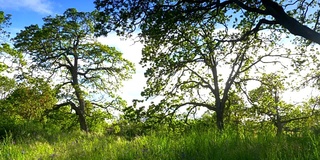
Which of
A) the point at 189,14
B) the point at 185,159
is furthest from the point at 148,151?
the point at 189,14

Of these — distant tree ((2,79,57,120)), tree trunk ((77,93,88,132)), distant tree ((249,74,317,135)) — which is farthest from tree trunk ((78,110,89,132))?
distant tree ((249,74,317,135))

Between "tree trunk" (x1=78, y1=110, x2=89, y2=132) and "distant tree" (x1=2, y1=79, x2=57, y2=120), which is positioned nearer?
"distant tree" (x1=2, y1=79, x2=57, y2=120)

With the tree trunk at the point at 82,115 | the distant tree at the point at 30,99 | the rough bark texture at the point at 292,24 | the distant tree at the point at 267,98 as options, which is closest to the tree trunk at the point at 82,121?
the tree trunk at the point at 82,115

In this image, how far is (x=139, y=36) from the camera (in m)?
10.8

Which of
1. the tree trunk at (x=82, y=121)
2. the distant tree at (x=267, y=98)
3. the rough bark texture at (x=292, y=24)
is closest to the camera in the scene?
the rough bark texture at (x=292, y=24)

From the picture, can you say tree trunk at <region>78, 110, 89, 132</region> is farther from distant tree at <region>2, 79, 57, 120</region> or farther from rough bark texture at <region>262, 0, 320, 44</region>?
rough bark texture at <region>262, 0, 320, 44</region>

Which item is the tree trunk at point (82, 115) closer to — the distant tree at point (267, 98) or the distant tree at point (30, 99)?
the distant tree at point (30, 99)

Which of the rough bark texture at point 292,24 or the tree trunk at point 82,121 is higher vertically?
the rough bark texture at point 292,24

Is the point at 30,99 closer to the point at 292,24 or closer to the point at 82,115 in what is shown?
the point at 82,115

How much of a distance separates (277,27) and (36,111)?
65.6ft

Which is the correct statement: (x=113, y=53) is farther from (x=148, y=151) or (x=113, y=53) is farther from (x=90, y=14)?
(x=148, y=151)

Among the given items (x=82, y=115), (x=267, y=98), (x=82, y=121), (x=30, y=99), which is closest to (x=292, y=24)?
(x=267, y=98)

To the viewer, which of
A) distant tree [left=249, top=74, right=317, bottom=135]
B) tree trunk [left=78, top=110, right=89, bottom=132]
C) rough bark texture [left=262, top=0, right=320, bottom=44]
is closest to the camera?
rough bark texture [left=262, top=0, right=320, bottom=44]

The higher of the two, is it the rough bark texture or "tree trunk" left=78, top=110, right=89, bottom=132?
the rough bark texture
